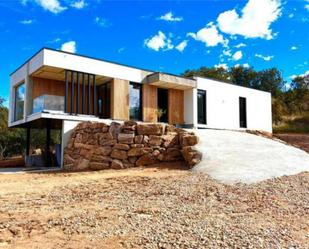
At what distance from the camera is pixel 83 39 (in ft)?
61.1

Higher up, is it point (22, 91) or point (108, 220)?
point (22, 91)

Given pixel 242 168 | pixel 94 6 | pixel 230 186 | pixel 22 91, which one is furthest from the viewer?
pixel 22 91

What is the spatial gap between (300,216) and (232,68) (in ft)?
133

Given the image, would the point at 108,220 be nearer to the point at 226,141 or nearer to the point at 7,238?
the point at 7,238

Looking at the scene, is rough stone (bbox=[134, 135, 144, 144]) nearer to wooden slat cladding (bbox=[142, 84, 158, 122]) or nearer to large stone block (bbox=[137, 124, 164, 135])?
large stone block (bbox=[137, 124, 164, 135])

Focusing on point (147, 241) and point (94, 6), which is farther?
point (94, 6)

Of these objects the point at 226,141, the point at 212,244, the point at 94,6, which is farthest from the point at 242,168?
the point at 94,6

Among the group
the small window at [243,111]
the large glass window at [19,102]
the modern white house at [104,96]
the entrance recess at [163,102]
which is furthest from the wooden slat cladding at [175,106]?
the large glass window at [19,102]

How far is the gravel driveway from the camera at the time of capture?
9469mm

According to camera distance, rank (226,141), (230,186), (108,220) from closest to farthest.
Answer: (108,220) → (230,186) → (226,141)

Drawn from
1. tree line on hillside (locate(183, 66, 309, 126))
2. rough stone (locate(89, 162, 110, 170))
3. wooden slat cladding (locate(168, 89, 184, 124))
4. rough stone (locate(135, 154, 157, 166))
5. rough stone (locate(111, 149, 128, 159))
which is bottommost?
rough stone (locate(89, 162, 110, 170))

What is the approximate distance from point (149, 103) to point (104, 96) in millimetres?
2653

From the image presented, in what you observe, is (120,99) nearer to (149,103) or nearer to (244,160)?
(149,103)

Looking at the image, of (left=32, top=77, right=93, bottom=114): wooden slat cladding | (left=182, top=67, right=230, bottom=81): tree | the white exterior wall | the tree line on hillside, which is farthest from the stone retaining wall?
(left=182, top=67, right=230, bottom=81): tree
